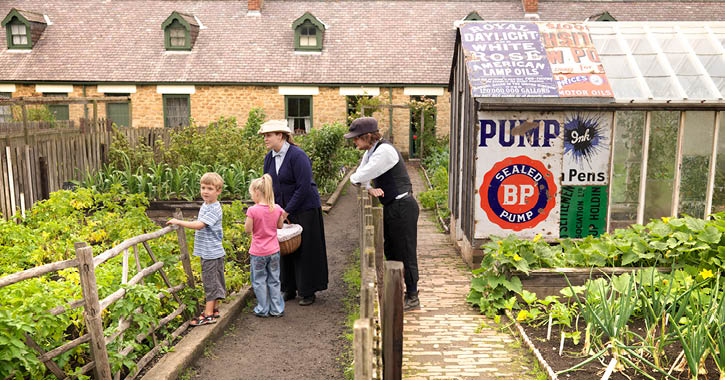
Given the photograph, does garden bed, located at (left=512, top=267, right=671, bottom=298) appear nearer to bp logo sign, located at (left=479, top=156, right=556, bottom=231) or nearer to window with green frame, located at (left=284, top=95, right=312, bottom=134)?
bp logo sign, located at (left=479, top=156, right=556, bottom=231)

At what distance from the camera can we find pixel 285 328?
19.6 feet

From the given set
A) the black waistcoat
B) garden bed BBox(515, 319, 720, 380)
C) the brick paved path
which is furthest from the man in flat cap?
garden bed BBox(515, 319, 720, 380)

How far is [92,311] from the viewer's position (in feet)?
13.4

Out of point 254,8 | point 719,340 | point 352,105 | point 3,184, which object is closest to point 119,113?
point 254,8

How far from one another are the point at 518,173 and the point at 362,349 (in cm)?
543

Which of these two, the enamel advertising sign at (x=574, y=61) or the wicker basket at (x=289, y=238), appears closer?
the wicker basket at (x=289, y=238)

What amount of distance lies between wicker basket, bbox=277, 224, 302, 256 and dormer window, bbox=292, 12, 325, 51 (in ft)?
57.8

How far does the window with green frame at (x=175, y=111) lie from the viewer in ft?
73.9

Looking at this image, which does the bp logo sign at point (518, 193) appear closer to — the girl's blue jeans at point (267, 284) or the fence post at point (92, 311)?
the girl's blue jeans at point (267, 284)

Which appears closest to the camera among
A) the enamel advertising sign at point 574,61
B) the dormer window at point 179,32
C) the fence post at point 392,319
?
the fence post at point 392,319

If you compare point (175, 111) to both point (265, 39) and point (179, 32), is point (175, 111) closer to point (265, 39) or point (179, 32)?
point (179, 32)

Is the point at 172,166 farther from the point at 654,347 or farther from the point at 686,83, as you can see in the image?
the point at 654,347

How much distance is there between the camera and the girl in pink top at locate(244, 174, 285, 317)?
5934 millimetres

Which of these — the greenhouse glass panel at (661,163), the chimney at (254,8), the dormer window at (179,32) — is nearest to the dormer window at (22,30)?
the dormer window at (179,32)
